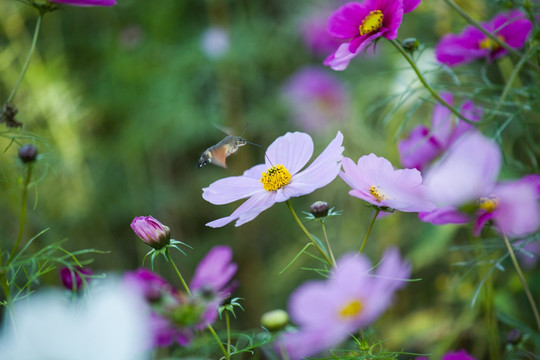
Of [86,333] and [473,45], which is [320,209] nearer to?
[86,333]

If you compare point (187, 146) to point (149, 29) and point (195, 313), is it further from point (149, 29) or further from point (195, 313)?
point (195, 313)

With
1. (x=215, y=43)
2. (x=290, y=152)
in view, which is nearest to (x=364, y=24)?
(x=290, y=152)

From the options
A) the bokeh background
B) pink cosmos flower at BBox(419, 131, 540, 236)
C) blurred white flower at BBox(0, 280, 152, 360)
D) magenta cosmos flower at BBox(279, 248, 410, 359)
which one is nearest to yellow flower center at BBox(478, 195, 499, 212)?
pink cosmos flower at BBox(419, 131, 540, 236)

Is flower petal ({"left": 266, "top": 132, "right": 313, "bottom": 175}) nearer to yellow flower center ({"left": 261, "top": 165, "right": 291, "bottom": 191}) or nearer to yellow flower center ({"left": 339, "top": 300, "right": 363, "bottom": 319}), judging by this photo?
yellow flower center ({"left": 261, "top": 165, "right": 291, "bottom": 191})

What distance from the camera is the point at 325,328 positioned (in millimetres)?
260

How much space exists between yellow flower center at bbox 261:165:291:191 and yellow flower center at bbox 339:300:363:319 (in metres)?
0.14

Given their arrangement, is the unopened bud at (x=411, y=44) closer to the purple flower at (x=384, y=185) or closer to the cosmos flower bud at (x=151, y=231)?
the purple flower at (x=384, y=185)

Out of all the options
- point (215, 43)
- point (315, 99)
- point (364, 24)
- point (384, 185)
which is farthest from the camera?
point (315, 99)

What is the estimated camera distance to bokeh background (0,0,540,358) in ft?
4.42

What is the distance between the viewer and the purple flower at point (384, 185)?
320mm

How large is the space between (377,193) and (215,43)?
45.6 inches

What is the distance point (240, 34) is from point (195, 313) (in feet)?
4.39

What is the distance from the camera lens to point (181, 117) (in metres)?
1.50

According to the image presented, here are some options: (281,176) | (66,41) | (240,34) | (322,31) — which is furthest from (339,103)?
(281,176)
